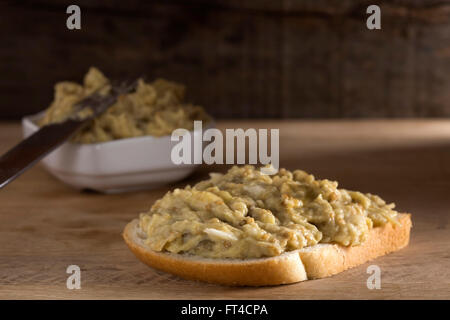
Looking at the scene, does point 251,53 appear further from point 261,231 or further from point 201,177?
point 261,231

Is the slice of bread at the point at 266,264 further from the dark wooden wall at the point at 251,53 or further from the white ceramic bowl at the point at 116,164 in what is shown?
the dark wooden wall at the point at 251,53

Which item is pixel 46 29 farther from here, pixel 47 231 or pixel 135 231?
pixel 135 231

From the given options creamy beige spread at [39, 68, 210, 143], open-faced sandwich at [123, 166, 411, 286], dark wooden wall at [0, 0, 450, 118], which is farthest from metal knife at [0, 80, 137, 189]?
dark wooden wall at [0, 0, 450, 118]

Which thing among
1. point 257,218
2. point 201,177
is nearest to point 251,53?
point 201,177

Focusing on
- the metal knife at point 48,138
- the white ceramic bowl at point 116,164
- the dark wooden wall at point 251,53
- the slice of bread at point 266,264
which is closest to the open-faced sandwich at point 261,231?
the slice of bread at point 266,264

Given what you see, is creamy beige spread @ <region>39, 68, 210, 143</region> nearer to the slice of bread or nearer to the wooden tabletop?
the wooden tabletop
